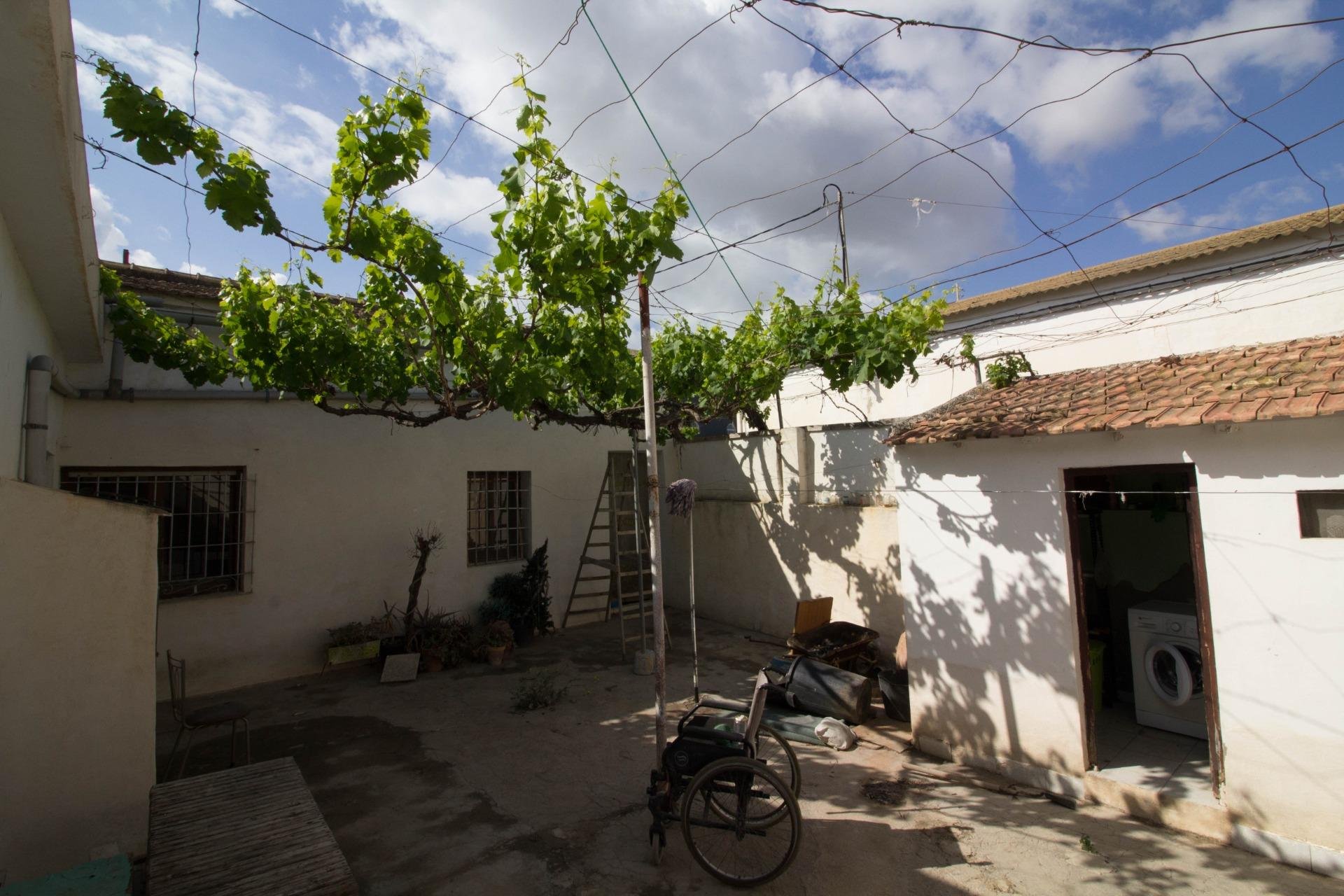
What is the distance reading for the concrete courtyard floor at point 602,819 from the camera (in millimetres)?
3748

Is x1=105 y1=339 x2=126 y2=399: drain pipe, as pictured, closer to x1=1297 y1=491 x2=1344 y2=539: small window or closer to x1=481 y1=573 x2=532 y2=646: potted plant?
x1=481 y1=573 x2=532 y2=646: potted plant

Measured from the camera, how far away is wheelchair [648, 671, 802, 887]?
11.9ft

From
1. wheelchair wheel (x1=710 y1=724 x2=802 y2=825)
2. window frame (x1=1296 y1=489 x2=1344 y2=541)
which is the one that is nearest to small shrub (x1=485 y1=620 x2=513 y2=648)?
wheelchair wheel (x1=710 y1=724 x2=802 y2=825)

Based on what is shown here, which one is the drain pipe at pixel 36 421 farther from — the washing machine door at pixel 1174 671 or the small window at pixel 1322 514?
the washing machine door at pixel 1174 671

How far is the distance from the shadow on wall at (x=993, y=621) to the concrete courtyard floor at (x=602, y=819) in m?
0.44

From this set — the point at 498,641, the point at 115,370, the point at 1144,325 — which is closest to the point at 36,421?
the point at 115,370

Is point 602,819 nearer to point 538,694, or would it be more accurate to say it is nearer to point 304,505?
point 538,694

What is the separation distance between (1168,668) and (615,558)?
6.14 meters

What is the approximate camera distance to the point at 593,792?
4.88m

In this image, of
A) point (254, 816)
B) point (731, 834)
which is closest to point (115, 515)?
point (254, 816)

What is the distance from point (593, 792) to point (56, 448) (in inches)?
256

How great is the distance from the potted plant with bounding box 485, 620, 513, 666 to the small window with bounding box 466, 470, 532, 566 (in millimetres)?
1177

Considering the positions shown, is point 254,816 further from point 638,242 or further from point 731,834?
point 638,242

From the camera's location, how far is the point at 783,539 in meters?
9.61
